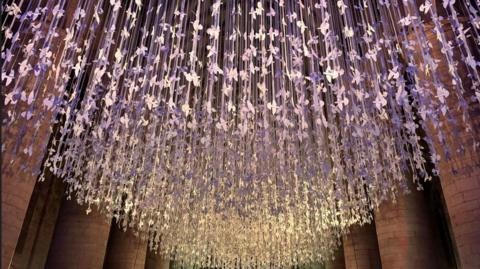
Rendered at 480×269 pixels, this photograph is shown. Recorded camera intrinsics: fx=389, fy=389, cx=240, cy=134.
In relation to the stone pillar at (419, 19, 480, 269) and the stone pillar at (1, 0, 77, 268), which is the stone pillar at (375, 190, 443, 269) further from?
the stone pillar at (1, 0, 77, 268)

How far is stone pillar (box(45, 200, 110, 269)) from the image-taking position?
11.3 meters

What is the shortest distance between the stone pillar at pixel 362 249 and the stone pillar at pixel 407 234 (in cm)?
346

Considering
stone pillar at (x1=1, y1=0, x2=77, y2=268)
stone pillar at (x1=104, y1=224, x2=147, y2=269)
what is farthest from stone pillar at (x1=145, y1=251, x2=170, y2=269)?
stone pillar at (x1=1, y1=0, x2=77, y2=268)

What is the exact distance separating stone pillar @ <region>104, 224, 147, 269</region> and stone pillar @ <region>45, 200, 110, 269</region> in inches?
160

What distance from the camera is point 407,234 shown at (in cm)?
1122

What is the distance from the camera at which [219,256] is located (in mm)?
14469

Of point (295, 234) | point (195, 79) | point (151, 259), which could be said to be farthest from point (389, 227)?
point (151, 259)

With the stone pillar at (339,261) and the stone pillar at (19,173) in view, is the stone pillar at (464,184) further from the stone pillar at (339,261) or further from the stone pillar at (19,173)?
the stone pillar at (339,261)

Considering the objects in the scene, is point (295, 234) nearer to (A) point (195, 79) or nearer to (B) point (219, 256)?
(B) point (219, 256)

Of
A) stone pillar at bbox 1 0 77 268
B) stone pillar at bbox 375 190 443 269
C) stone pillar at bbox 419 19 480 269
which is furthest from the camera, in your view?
stone pillar at bbox 375 190 443 269

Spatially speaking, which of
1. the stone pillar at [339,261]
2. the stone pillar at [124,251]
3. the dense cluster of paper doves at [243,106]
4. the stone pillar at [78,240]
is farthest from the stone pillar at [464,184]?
the stone pillar at [339,261]

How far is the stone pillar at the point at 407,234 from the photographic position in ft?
35.9

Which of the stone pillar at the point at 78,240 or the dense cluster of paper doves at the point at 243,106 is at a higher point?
the dense cluster of paper doves at the point at 243,106

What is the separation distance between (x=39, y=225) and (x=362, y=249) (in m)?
12.4
